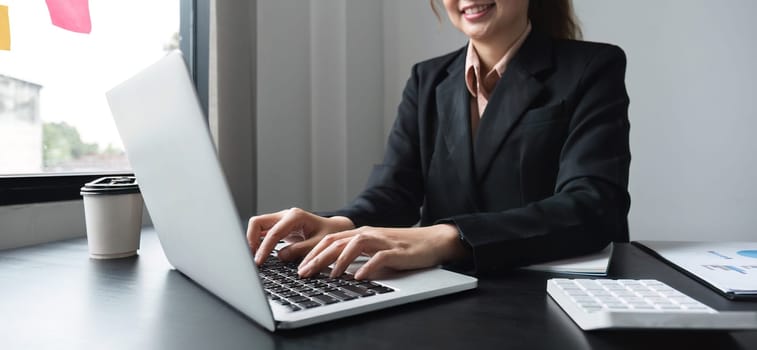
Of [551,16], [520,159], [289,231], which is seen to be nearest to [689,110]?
[551,16]

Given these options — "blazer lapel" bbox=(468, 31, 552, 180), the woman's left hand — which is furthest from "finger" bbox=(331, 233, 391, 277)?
"blazer lapel" bbox=(468, 31, 552, 180)

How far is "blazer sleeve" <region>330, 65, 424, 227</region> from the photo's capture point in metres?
1.09

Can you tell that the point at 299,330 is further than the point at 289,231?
No

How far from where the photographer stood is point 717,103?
180cm

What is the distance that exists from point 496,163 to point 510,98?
14cm

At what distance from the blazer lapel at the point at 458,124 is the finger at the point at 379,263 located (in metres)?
0.57

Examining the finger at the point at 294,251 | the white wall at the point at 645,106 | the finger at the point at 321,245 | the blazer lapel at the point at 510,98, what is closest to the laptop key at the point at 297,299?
the finger at the point at 321,245

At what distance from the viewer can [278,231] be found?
759 mm

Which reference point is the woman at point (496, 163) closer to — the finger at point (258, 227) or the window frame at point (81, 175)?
the finger at point (258, 227)

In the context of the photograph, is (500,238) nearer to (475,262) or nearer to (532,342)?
(475,262)

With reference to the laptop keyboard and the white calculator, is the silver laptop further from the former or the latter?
the white calculator

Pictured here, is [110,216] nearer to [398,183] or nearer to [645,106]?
[398,183]

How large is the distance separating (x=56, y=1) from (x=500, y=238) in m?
1.16

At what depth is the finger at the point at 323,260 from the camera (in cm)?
62
